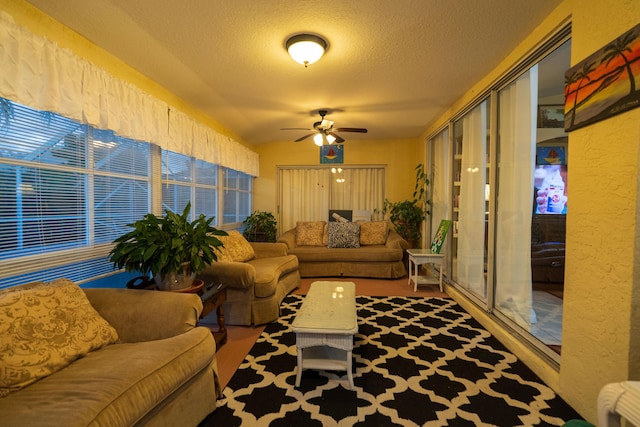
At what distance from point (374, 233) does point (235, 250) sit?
2580 millimetres

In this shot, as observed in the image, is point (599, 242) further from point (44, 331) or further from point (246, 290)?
point (44, 331)

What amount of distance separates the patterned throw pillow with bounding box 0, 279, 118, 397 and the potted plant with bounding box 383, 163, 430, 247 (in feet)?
14.7

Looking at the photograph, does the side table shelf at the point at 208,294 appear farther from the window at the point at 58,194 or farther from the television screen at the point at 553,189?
the television screen at the point at 553,189

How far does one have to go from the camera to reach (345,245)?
15.3ft

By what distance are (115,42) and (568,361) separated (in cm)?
384

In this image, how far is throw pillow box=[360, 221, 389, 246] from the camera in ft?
15.9

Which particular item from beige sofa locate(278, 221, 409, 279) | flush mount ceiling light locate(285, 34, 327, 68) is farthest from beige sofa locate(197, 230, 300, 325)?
flush mount ceiling light locate(285, 34, 327, 68)

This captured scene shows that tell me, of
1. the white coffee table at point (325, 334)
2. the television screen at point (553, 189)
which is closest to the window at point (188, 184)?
the white coffee table at point (325, 334)

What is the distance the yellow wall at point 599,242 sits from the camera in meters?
1.29

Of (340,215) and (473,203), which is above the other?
(473,203)

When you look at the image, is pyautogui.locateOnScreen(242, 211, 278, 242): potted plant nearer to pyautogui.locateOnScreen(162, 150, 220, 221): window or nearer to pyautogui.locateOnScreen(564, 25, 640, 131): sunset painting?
pyautogui.locateOnScreen(162, 150, 220, 221): window

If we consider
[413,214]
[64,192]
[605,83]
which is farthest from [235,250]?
[605,83]

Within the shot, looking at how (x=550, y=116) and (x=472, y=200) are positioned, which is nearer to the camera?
(x=550, y=116)

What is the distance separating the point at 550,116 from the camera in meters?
2.97
